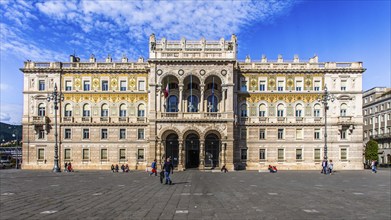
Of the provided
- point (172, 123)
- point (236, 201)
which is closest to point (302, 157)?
point (172, 123)

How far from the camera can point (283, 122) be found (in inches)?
2421

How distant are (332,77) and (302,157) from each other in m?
15.0

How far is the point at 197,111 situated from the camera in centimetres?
6100

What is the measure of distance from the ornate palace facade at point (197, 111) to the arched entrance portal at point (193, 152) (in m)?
0.17

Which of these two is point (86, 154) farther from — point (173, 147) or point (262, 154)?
point (262, 154)

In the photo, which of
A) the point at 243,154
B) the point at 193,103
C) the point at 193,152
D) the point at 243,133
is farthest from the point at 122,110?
the point at 243,154

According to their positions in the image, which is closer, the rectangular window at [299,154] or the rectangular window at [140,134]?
the rectangular window at [299,154]

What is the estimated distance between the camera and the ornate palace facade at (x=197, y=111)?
201 feet

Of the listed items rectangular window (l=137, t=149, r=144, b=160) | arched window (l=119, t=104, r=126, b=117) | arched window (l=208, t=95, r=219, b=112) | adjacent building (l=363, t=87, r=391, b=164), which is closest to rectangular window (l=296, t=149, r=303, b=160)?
arched window (l=208, t=95, r=219, b=112)

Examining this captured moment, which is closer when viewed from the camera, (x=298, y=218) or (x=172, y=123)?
(x=298, y=218)

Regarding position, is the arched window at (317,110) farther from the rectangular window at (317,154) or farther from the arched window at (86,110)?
the arched window at (86,110)

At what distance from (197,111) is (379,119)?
54835 mm

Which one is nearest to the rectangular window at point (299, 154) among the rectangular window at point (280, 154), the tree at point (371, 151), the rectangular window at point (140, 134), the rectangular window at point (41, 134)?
the rectangular window at point (280, 154)

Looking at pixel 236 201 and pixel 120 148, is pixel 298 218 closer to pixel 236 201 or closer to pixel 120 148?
pixel 236 201
